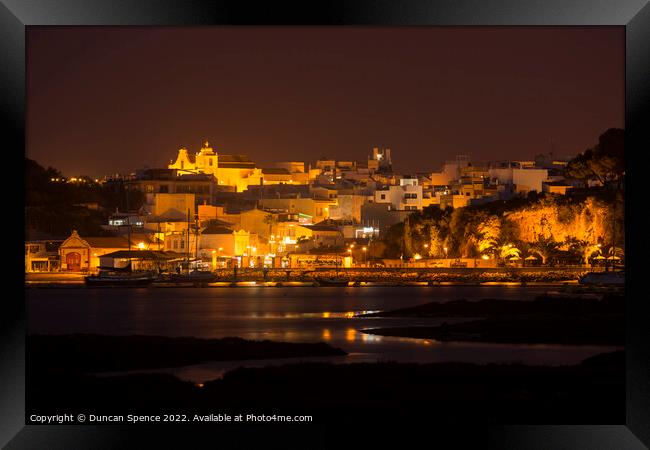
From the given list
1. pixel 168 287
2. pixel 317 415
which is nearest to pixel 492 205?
pixel 168 287

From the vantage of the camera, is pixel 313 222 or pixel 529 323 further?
pixel 313 222

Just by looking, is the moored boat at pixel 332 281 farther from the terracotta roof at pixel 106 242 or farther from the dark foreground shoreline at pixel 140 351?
the dark foreground shoreline at pixel 140 351

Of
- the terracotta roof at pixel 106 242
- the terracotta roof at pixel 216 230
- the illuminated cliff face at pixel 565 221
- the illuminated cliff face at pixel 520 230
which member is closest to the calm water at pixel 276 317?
the illuminated cliff face at pixel 565 221

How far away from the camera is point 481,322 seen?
1473cm

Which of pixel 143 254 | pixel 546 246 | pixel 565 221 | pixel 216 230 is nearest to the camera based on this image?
pixel 565 221

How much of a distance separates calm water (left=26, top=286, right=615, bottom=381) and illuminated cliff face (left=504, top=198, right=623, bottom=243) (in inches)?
115

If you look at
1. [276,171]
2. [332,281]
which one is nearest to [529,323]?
[332,281]

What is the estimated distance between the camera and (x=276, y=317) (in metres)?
19.6

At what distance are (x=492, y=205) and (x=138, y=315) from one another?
56.1 ft
